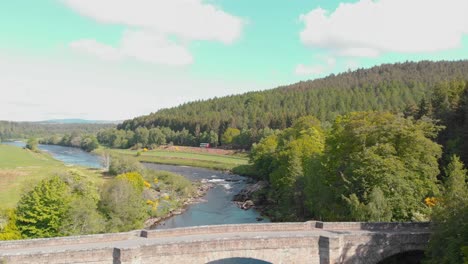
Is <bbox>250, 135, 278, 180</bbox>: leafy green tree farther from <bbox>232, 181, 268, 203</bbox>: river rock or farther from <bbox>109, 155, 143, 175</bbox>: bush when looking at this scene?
<bbox>109, 155, 143, 175</bbox>: bush

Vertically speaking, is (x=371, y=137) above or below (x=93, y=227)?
above

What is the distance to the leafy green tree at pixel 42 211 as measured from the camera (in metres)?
32.2

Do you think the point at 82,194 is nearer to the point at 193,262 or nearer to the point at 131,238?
the point at 131,238

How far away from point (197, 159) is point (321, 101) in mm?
60392

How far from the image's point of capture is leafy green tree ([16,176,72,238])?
3219cm

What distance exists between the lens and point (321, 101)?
15212 centimetres

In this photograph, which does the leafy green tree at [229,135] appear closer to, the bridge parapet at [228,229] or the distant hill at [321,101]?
the distant hill at [321,101]

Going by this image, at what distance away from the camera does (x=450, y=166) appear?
3344 cm

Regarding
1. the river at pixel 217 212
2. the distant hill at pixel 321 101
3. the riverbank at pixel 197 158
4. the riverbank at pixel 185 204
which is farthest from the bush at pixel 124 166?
the distant hill at pixel 321 101

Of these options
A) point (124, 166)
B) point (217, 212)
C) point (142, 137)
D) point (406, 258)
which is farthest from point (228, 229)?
point (142, 137)

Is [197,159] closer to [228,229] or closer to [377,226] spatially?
[228,229]

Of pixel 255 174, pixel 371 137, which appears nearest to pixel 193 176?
pixel 255 174

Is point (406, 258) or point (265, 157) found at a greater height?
point (265, 157)

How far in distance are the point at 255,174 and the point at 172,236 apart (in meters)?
59.3
